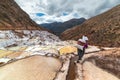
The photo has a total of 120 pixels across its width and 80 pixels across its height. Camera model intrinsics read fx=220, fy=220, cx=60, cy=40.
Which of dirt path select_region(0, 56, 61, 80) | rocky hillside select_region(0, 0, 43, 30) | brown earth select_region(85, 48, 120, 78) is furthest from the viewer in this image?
rocky hillside select_region(0, 0, 43, 30)

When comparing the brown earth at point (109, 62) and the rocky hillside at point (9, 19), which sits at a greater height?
the rocky hillside at point (9, 19)

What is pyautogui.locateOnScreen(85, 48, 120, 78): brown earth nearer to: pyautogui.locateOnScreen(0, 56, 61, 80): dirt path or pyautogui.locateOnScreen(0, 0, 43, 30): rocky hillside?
pyautogui.locateOnScreen(0, 56, 61, 80): dirt path

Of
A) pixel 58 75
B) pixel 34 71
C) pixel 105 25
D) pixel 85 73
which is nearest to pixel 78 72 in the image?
pixel 85 73

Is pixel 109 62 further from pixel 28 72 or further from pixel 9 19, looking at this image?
pixel 9 19

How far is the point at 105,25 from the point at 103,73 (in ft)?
403

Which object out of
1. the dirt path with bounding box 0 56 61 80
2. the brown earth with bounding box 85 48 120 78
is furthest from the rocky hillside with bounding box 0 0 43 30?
the dirt path with bounding box 0 56 61 80

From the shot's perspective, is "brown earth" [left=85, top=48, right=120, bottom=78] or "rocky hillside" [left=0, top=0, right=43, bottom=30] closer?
"brown earth" [left=85, top=48, right=120, bottom=78]

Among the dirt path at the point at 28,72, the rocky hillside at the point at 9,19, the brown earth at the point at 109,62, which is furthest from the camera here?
the rocky hillside at the point at 9,19

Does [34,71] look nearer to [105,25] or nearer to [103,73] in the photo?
[103,73]

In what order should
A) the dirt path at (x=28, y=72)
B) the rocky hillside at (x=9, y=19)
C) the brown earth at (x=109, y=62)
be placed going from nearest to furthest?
the dirt path at (x=28, y=72) → the brown earth at (x=109, y=62) → the rocky hillside at (x=9, y=19)

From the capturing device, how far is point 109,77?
16484mm

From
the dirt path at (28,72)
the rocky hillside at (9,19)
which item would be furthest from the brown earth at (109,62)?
the rocky hillside at (9,19)

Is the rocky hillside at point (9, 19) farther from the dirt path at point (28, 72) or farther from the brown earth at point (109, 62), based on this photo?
the dirt path at point (28, 72)

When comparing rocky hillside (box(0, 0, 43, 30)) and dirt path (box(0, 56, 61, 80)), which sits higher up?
rocky hillside (box(0, 0, 43, 30))
